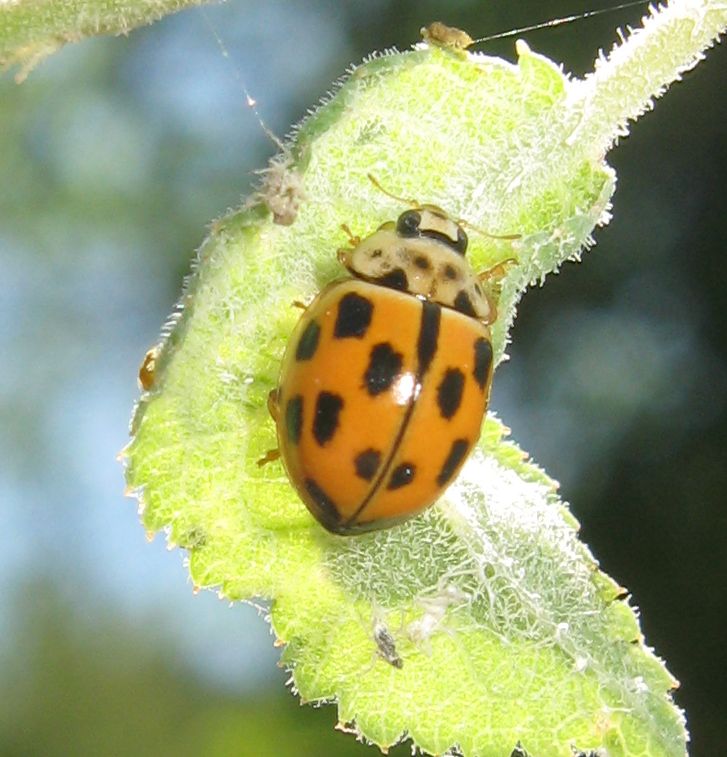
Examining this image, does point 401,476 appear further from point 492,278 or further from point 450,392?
point 492,278

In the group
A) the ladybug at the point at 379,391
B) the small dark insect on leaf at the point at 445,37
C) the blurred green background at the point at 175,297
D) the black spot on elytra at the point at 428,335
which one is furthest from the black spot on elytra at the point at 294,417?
the blurred green background at the point at 175,297

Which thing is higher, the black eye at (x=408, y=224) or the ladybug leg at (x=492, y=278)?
the black eye at (x=408, y=224)

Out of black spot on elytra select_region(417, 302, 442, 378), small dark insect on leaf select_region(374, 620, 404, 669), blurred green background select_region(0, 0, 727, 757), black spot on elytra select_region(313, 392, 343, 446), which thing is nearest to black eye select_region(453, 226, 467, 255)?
black spot on elytra select_region(417, 302, 442, 378)

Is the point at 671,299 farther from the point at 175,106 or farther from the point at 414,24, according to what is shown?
the point at 175,106

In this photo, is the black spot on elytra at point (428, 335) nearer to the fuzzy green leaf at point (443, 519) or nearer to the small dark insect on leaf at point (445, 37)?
the fuzzy green leaf at point (443, 519)

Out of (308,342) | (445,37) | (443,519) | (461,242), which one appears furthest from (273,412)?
(445,37)
